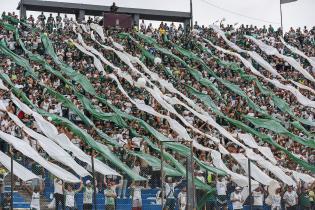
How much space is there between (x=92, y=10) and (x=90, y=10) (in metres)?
0.15

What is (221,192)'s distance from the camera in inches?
898

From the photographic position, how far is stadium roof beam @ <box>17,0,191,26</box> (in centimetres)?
5031

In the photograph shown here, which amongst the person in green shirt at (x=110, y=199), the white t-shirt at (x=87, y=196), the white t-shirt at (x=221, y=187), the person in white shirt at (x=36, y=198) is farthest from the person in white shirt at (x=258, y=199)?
the person in white shirt at (x=36, y=198)

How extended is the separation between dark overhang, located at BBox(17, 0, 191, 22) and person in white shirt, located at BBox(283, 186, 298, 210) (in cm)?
3058

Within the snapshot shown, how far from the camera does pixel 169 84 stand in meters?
37.6

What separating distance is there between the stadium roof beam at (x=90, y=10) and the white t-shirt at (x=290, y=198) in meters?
29.6

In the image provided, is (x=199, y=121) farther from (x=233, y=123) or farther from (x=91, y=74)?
(x=91, y=74)

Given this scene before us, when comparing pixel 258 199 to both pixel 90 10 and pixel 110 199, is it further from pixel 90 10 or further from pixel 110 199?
pixel 90 10

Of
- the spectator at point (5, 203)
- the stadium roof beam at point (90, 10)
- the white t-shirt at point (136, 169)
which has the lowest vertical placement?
the spectator at point (5, 203)

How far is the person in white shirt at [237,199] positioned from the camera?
23.5 m

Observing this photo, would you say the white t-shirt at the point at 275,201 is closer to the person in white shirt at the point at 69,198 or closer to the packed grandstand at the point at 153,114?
the packed grandstand at the point at 153,114

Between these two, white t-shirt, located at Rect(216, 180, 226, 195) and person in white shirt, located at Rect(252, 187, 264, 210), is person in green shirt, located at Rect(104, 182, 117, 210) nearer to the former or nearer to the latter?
white t-shirt, located at Rect(216, 180, 226, 195)

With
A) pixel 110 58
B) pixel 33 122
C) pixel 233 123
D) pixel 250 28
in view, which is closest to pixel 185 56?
pixel 110 58

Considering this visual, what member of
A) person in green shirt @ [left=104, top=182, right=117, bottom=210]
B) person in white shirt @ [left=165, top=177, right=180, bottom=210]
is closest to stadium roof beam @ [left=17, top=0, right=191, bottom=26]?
person in green shirt @ [left=104, top=182, right=117, bottom=210]
